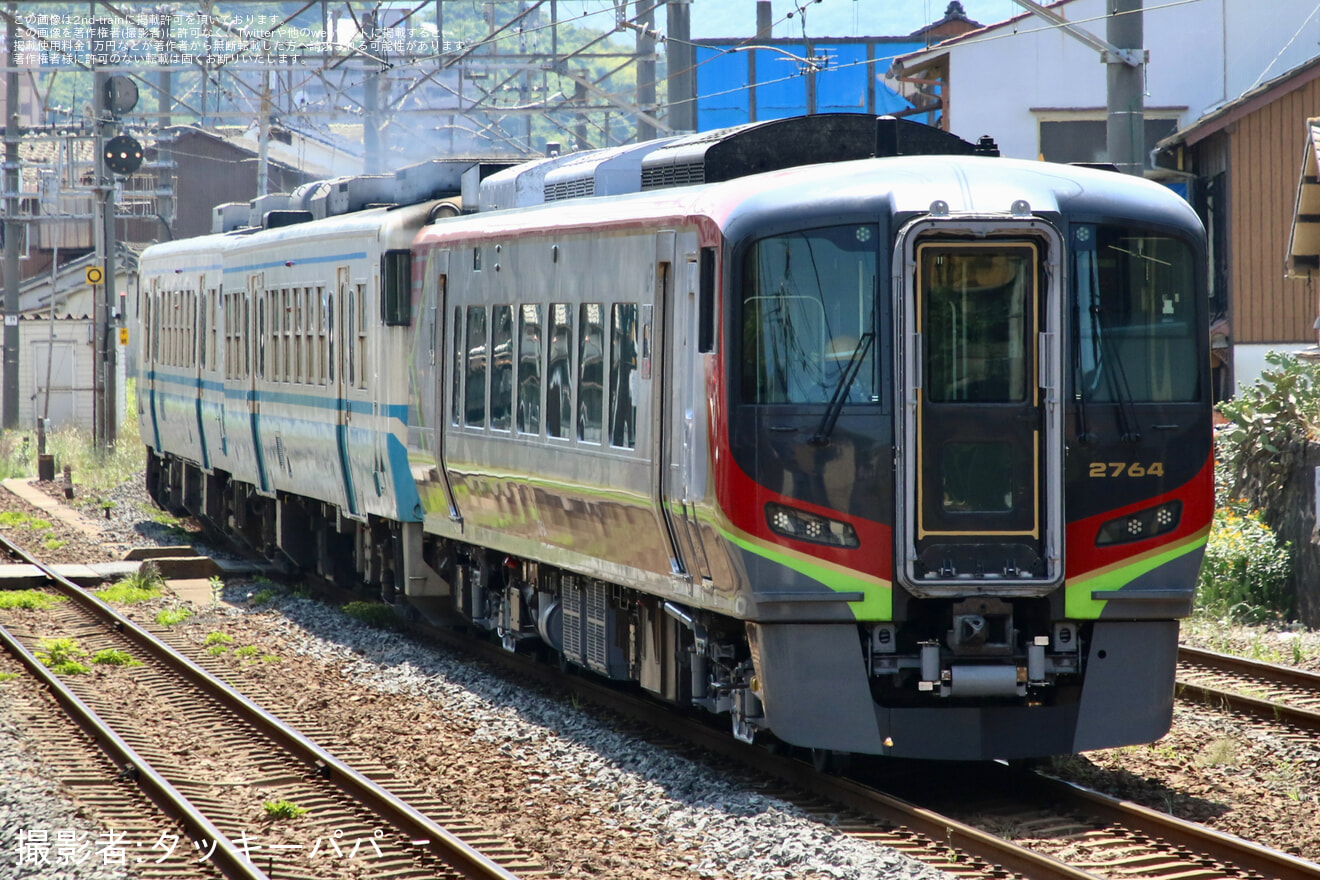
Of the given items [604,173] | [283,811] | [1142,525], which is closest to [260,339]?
[604,173]

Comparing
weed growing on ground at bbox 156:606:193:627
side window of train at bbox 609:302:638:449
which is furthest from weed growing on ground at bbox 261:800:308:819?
weed growing on ground at bbox 156:606:193:627

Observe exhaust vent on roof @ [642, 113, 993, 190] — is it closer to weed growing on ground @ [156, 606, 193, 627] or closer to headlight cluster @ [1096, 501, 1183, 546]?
headlight cluster @ [1096, 501, 1183, 546]

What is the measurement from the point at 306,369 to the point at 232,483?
4141 millimetres

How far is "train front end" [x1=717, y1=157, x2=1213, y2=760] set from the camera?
7746 millimetres

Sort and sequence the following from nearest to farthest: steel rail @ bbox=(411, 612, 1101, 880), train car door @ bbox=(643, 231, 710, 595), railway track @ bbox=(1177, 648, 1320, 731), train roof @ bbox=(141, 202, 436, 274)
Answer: steel rail @ bbox=(411, 612, 1101, 880) < train car door @ bbox=(643, 231, 710, 595) < railway track @ bbox=(1177, 648, 1320, 731) < train roof @ bbox=(141, 202, 436, 274)

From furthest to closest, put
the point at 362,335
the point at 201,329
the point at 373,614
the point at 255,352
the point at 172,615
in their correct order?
the point at 201,329 → the point at 255,352 → the point at 172,615 → the point at 373,614 → the point at 362,335

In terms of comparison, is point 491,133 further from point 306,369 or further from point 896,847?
point 896,847

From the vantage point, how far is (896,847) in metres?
7.20

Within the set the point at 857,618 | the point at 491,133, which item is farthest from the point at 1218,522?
→ the point at 491,133

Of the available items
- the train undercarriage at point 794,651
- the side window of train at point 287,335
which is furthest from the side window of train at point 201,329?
the train undercarriage at point 794,651

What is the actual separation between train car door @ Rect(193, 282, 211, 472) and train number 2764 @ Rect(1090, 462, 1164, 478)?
12.9 metres

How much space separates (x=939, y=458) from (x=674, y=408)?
130 cm

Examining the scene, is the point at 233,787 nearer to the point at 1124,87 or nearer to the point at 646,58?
the point at 1124,87

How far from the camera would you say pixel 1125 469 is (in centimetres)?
794
